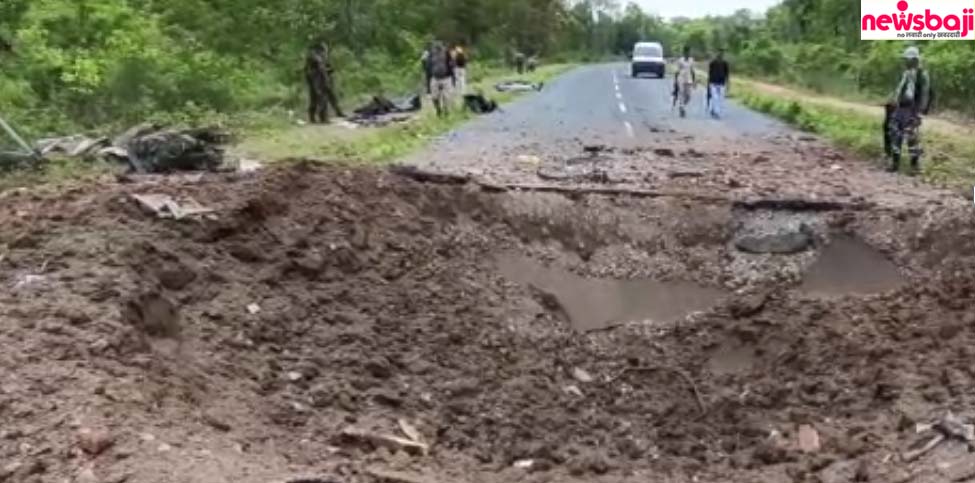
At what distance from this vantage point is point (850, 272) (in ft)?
36.7

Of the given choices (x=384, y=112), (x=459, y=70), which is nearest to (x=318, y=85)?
(x=384, y=112)

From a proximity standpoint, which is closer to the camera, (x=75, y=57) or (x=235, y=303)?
(x=235, y=303)

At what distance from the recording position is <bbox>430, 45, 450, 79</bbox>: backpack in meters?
23.1

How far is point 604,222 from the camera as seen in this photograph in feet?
40.7

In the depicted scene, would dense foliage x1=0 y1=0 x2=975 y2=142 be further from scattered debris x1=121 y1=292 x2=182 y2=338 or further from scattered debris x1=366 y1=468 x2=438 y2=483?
scattered debris x1=366 y1=468 x2=438 y2=483

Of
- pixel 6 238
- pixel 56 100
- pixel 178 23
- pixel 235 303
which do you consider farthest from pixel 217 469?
pixel 178 23

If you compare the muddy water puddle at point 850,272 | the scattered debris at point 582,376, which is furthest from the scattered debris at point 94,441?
the muddy water puddle at point 850,272

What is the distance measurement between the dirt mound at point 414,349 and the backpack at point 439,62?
11.3 metres

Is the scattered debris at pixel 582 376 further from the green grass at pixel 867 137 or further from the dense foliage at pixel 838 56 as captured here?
the dense foliage at pixel 838 56

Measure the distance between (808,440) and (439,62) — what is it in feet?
54.5

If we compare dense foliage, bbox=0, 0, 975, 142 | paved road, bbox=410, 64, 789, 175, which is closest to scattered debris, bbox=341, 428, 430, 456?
paved road, bbox=410, 64, 789, 175

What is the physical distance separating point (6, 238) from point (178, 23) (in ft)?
67.3

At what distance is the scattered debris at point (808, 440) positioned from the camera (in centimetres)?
725

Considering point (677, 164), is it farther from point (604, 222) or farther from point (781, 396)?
point (781, 396)
